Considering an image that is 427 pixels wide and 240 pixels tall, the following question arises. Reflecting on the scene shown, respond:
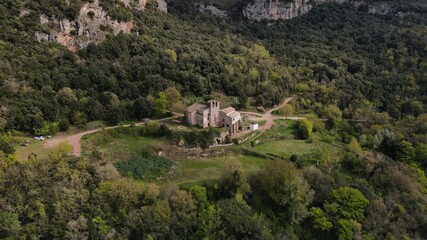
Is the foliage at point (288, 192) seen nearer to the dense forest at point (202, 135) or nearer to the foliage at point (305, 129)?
the dense forest at point (202, 135)

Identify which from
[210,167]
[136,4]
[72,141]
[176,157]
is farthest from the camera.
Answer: [136,4]

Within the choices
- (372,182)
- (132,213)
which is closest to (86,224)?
(132,213)

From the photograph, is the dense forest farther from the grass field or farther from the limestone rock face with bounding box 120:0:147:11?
the limestone rock face with bounding box 120:0:147:11

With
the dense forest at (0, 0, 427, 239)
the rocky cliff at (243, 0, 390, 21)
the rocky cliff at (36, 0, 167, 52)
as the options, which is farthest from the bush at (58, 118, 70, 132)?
the rocky cliff at (243, 0, 390, 21)

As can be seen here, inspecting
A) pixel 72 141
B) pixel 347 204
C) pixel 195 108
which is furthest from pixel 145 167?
pixel 347 204

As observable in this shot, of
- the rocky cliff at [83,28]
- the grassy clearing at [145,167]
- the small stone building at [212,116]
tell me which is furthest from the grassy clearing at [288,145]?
the rocky cliff at [83,28]

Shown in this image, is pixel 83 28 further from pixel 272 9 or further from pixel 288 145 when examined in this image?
pixel 272 9
